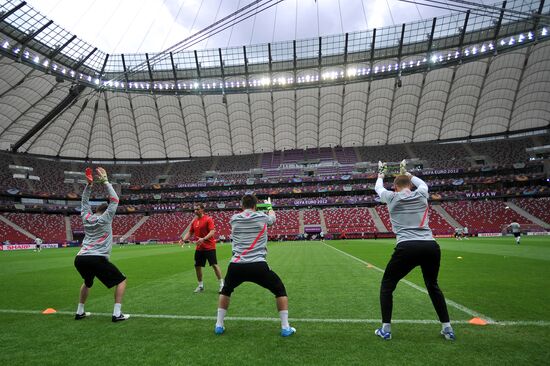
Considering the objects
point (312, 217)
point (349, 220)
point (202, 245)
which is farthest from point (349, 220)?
point (202, 245)

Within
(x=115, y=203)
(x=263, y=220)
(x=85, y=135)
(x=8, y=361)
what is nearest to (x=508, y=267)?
(x=263, y=220)

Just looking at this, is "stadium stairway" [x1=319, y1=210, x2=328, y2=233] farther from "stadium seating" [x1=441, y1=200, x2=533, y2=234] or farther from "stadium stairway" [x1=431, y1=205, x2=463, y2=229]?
"stadium seating" [x1=441, y1=200, x2=533, y2=234]

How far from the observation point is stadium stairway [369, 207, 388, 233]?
52750mm

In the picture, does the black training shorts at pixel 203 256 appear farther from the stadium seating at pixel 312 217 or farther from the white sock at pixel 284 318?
the stadium seating at pixel 312 217

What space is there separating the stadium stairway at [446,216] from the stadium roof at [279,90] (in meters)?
15.8

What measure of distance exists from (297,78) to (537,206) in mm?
44260

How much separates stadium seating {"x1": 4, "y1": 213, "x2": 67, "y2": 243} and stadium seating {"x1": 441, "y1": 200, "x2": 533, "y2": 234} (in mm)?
67050

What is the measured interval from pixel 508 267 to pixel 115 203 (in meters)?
13.1

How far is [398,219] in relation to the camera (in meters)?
4.47

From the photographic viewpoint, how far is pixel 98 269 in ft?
18.3

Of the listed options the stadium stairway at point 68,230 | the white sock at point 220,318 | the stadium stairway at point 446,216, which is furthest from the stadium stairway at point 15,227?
the stadium stairway at point 446,216

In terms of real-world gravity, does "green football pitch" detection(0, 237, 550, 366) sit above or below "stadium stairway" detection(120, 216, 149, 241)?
above

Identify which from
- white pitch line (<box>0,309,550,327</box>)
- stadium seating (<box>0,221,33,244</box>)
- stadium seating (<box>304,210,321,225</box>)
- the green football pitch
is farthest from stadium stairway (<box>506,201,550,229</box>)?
stadium seating (<box>0,221,33,244</box>)

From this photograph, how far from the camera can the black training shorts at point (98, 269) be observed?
559cm
